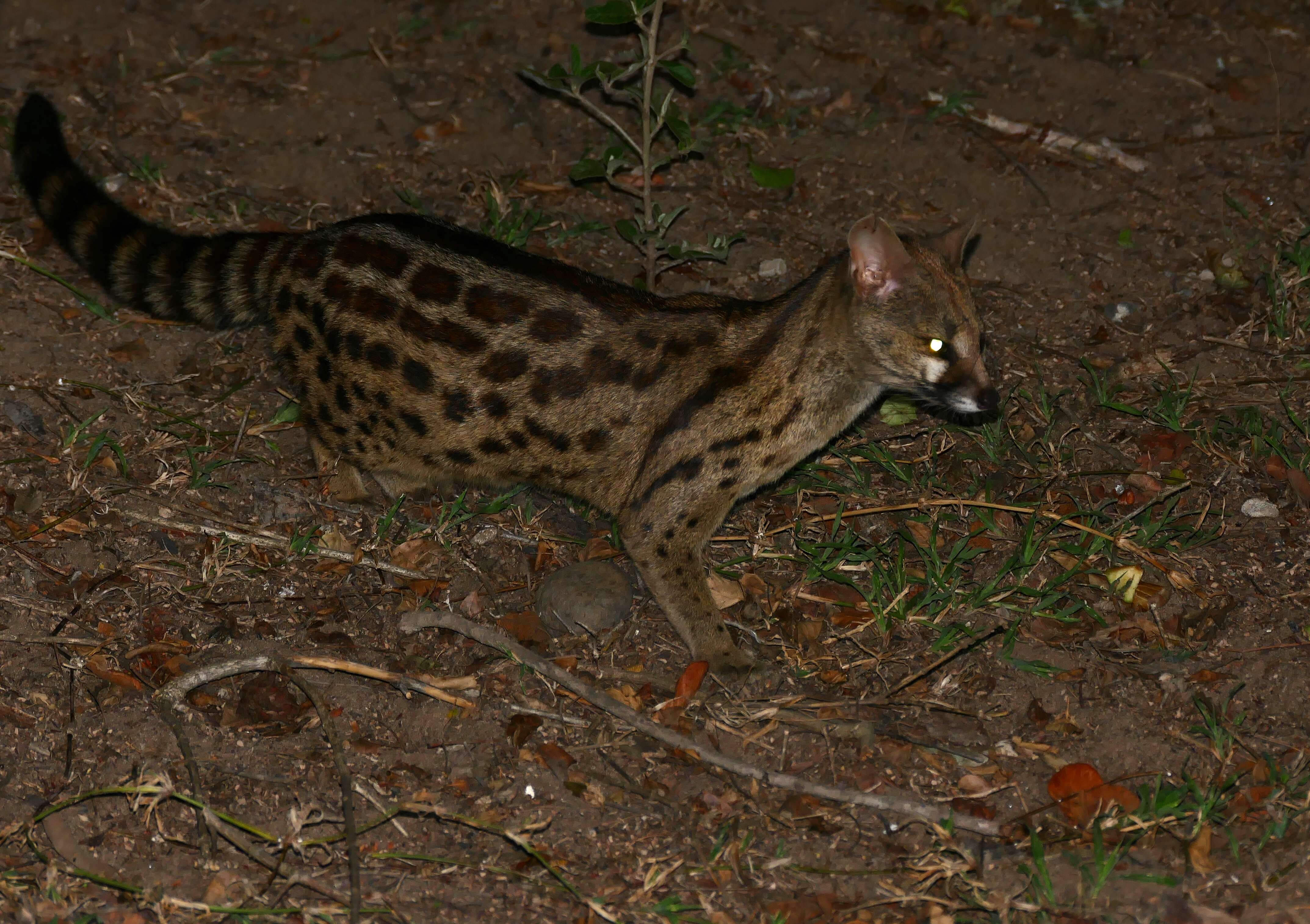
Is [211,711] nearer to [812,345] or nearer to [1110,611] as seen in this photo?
[812,345]

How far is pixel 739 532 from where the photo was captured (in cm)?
533

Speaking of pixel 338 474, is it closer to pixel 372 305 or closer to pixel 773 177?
pixel 372 305

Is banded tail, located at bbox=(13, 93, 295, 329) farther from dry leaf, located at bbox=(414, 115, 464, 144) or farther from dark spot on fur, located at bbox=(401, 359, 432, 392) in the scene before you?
dry leaf, located at bbox=(414, 115, 464, 144)

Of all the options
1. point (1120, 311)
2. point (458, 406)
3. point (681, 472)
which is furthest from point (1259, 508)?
point (458, 406)

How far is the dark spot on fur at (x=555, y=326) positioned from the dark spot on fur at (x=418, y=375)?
0.42 metres

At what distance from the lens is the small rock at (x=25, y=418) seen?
17.5 feet

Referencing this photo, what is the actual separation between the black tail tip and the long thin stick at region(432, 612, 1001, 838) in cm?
287

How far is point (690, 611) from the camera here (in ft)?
15.7

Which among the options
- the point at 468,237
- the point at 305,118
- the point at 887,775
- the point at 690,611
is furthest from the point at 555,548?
the point at 305,118

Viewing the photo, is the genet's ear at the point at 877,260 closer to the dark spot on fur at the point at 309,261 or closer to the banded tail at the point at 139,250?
the dark spot on fur at the point at 309,261

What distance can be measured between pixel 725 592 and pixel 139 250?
2.83m

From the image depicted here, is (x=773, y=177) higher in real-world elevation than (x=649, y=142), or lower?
lower

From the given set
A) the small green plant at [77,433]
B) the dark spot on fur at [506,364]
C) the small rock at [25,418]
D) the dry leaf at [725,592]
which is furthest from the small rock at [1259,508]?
the small rock at [25,418]

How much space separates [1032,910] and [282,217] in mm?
4614
